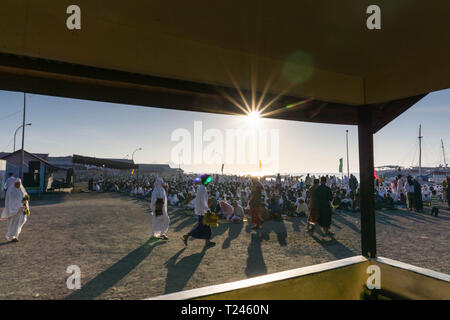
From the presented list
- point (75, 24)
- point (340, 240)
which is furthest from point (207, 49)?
point (340, 240)

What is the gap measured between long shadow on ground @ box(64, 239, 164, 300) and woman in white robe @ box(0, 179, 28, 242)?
3675 millimetres

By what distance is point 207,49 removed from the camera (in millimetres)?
2307

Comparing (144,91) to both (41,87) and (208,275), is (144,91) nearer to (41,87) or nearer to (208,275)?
(41,87)

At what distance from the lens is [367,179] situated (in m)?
3.11

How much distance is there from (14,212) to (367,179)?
8.54 m

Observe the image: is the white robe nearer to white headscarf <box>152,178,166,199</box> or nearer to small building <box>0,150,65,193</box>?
white headscarf <box>152,178,166,199</box>

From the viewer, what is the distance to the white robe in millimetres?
6586

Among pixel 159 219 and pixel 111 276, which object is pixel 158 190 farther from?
pixel 111 276

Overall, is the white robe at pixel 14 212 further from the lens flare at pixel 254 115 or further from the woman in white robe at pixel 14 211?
the lens flare at pixel 254 115

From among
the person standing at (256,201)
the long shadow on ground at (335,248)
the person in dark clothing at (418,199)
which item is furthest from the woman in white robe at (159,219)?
the person in dark clothing at (418,199)

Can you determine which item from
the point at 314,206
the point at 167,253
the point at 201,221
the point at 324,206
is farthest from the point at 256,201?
the point at 167,253

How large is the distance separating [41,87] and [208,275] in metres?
3.72

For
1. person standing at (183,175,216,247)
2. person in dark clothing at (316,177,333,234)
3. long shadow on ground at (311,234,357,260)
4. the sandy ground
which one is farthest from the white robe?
person in dark clothing at (316,177,333,234)

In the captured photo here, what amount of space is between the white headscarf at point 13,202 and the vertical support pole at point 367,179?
8352 mm
